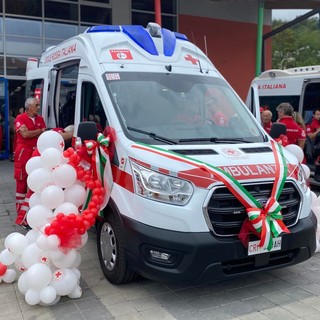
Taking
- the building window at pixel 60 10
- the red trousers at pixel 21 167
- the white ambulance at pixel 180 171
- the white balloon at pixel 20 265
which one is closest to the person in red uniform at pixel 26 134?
the red trousers at pixel 21 167

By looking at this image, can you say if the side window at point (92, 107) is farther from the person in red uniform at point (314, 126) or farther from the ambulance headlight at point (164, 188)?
the person in red uniform at point (314, 126)

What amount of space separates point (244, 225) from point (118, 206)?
45.0 inches

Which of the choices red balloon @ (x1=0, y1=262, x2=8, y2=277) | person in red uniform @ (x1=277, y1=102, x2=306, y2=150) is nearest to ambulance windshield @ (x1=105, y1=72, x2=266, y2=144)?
red balloon @ (x1=0, y1=262, x2=8, y2=277)

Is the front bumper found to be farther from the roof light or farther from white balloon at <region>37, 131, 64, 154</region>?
the roof light

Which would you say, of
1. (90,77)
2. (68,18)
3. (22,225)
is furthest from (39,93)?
(68,18)

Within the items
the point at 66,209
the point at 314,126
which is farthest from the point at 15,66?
the point at 66,209

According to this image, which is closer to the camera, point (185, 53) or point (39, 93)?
point (185, 53)

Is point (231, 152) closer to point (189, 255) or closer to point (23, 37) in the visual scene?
point (189, 255)

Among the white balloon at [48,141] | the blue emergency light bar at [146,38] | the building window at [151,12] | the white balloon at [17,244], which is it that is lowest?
the white balloon at [17,244]

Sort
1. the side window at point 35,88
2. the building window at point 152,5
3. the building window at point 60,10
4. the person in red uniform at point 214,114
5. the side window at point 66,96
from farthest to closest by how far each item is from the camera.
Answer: the building window at point 152,5 < the building window at point 60,10 < the side window at point 35,88 < the side window at point 66,96 < the person in red uniform at point 214,114

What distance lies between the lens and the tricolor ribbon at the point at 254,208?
12.0 ft

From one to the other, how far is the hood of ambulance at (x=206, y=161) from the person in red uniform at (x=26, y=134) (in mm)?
2616

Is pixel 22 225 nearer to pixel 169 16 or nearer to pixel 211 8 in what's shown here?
pixel 169 16

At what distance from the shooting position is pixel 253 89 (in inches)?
232
